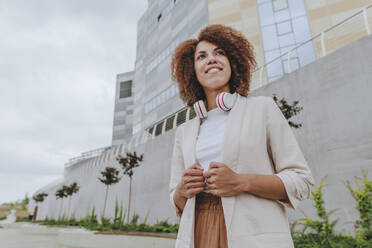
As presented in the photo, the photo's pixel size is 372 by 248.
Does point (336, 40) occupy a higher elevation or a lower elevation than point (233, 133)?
higher

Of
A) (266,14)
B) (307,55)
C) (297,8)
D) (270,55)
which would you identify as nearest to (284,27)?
(297,8)

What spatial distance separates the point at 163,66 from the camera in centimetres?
2612

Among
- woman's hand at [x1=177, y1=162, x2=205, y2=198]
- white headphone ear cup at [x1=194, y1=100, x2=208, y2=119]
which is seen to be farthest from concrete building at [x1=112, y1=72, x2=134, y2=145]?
woman's hand at [x1=177, y1=162, x2=205, y2=198]

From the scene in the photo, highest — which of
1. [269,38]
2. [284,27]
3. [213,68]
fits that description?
[284,27]

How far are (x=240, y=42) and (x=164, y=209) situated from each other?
11260 millimetres

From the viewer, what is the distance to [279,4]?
17.6 m

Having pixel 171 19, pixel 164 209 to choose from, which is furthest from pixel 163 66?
pixel 164 209

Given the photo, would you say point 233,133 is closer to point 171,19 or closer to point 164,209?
point 164,209

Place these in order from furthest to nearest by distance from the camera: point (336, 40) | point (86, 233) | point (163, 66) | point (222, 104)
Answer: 1. point (163, 66)
2. point (86, 233)
3. point (336, 40)
4. point (222, 104)

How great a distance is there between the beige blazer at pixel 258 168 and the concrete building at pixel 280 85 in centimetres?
572

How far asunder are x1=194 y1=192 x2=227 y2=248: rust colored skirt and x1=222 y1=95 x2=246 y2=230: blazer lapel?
0.10 meters

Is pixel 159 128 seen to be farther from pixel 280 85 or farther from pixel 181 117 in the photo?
pixel 280 85

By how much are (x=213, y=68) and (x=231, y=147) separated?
550 millimetres

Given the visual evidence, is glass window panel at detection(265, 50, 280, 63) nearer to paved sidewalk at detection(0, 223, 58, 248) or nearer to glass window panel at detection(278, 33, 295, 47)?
glass window panel at detection(278, 33, 295, 47)
